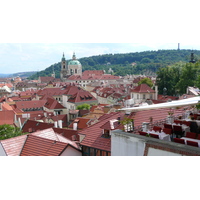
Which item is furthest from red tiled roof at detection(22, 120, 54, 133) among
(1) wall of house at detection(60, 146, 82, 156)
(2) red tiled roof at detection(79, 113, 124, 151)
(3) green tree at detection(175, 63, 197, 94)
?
(3) green tree at detection(175, 63, 197, 94)

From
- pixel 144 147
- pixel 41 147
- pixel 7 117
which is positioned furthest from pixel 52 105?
pixel 144 147

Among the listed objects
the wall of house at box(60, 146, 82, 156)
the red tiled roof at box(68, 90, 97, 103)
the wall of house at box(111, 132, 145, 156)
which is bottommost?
the red tiled roof at box(68, 90, 97, 103)

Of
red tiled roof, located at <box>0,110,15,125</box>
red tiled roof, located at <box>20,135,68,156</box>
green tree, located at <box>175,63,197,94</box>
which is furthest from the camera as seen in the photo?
green tree, located at <box>175,63,197,94</box>

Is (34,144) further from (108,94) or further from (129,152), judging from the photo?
(108,94)

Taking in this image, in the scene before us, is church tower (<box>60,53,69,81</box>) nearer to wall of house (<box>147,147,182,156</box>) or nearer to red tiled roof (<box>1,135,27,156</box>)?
red tiled roof (<box>1,135,27,156</box>)

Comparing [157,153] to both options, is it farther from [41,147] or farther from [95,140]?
[41,147]
